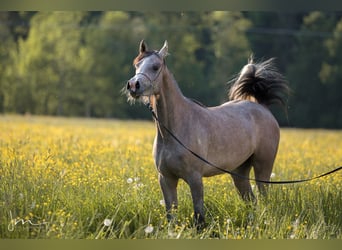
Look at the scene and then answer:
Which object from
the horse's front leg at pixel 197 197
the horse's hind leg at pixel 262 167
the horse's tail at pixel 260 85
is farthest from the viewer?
the horse's tail at pixel 260 85

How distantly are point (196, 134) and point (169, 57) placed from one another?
6259mm

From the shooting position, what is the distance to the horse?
252 inches

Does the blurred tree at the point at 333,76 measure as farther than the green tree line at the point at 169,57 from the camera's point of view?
Yes

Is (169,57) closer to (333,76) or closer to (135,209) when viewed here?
(333,76)

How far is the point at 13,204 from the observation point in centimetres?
648

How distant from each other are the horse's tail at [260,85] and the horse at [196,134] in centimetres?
39

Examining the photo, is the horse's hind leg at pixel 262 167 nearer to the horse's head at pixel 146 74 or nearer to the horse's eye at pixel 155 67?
the horse's head at pixel 146 74

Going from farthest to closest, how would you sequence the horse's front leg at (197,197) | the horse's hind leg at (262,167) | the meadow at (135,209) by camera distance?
the horse's hind leg at (262,167) < the horse's front leg at (197,197) < the meadow at (135,209)

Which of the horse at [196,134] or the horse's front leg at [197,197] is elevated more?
the horse at [196,134]

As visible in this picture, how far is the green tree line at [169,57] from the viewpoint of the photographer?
13477mm

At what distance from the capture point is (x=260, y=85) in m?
8.45

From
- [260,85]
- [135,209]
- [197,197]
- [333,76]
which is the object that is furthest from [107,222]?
[333,76]

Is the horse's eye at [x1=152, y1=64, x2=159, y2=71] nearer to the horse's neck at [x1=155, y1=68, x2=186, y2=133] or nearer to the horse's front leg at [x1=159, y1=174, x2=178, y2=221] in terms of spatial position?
the horse's neck at [x1=155, y1=68, x2=186, y2=133]

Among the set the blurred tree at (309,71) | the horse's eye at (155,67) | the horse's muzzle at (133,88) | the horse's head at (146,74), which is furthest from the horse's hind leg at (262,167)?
the blurred tree at (309,71)
